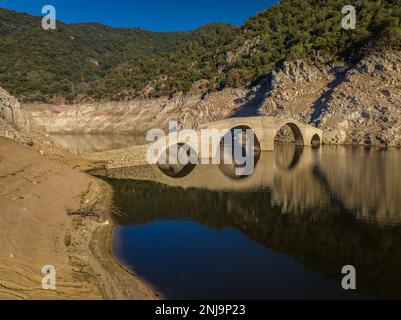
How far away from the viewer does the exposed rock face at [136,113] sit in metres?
84.4

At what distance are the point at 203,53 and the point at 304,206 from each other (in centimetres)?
9582

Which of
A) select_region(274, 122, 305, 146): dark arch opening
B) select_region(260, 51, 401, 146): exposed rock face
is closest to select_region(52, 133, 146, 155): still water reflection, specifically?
select_region(274, 122, 305, 146): dark arch opening

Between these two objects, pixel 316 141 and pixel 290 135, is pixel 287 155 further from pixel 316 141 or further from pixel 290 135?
pixel 290 135

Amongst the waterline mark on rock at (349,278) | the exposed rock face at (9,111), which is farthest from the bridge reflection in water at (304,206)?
the exposed rock face at (9,111)

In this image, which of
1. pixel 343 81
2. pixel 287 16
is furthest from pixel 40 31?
pixel 343 81

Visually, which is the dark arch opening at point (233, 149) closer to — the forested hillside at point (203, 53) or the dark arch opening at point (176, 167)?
the dark arch opening at point (176, 167)

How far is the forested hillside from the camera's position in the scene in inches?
2953

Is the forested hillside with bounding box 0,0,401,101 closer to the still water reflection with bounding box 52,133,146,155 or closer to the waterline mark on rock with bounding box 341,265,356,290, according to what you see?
the still water reflection with bounding box 52,133,146,155

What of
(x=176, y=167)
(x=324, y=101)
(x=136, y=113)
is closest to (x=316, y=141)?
(x=324, y=101)

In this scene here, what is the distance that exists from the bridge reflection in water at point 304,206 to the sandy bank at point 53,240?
3149mm

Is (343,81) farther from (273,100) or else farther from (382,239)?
(382,239)

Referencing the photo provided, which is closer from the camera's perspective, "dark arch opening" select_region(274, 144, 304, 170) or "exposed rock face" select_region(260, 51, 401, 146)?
"dark arch opening" select_region(274, 144, 304, 170)

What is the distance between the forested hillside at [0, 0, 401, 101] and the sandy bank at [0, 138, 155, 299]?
5665 cm
